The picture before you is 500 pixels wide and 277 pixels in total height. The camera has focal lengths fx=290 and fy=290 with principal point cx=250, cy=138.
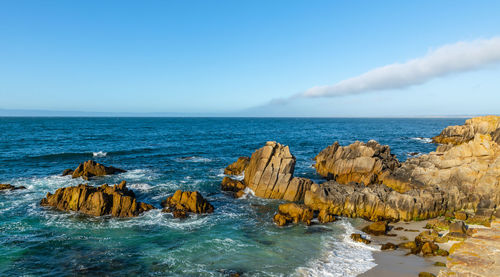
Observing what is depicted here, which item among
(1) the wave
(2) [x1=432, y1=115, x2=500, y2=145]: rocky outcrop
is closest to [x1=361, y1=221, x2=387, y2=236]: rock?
(1) the wave

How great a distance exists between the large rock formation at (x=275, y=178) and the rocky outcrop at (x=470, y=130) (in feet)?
232

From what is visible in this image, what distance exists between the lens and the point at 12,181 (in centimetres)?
3931

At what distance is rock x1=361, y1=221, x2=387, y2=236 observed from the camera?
79.9 feet

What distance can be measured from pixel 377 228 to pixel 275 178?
1329 centimetres

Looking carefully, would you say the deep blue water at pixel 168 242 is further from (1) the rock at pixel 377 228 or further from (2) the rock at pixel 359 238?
(1) the rock at pixel 377 228

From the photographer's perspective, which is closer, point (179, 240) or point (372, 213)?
point (179, 240)

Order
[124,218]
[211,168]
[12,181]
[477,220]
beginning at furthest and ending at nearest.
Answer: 1. [211,168]
2. [12,181]
3. [124,218]
4. [477,220]

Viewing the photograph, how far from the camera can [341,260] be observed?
65.7ft

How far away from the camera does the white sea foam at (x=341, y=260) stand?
18562mm

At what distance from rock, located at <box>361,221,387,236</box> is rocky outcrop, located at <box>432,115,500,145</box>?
243 ft

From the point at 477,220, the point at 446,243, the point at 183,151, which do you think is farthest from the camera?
the point at 183,151

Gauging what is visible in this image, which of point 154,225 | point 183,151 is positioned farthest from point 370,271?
point 183,151

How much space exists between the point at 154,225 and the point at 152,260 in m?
6.26

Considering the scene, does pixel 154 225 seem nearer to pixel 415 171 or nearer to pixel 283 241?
pixel 283 241
